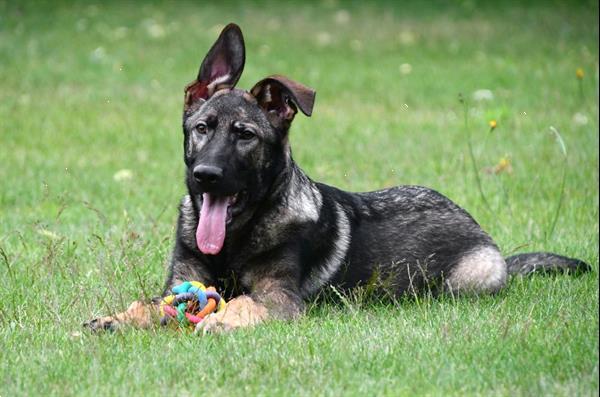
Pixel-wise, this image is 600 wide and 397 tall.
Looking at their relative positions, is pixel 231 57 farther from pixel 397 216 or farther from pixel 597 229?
pixel 597 229

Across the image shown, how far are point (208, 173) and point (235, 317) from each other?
78cm

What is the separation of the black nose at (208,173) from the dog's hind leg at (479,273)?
174 centimetres

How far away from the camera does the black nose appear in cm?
583

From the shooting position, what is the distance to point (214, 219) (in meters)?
6.13

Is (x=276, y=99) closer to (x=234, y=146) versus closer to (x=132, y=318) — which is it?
(x=234, y=146)

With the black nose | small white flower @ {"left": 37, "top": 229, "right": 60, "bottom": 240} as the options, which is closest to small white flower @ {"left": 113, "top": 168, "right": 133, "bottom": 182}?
small white flower @ {"left": 37, "top": 229, "right": 60, "bottom": 240}

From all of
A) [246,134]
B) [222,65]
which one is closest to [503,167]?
[222,65]

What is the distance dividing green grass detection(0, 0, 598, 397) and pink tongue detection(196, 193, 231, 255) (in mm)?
435

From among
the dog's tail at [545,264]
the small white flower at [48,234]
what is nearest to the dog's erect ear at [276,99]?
the dog's tail at [545,264]

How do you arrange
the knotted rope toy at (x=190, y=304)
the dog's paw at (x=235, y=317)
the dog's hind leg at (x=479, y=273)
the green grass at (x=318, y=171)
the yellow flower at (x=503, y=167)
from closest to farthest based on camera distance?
the green grass at (x=318, y=171)
the dog's paw at (x=235, y=317)
the knotted rope toy at (x=190, y=304)
the dog's hind leg at (x=479, y=273)
the yellow flower at (x=503, y=167)

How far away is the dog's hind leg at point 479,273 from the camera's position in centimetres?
680

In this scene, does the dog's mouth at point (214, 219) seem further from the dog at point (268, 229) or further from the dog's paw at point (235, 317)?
the dog's paw at point (235, 317)

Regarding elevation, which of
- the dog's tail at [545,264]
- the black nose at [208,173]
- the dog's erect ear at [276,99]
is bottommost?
the dog's tail at [545,264]

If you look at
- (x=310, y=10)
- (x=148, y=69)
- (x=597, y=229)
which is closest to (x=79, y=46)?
(x=148, y=69)
